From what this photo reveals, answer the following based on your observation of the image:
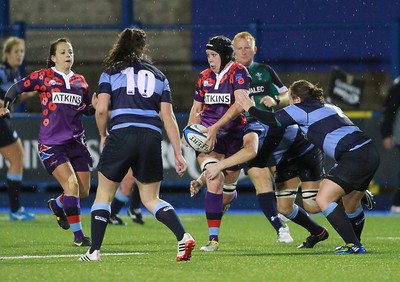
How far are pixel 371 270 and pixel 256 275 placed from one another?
961 mm

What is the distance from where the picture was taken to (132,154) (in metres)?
9.29

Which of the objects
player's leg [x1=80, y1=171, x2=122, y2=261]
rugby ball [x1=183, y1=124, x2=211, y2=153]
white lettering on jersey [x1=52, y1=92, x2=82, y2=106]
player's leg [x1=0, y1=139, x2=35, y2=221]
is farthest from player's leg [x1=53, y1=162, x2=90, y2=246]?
player's leg [x1=0, y1=139, x2=35, y2=221]

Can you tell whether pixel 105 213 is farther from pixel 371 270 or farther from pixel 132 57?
pixel 371 270

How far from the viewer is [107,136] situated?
9531 mm

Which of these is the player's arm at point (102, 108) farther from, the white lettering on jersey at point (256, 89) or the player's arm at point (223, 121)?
the white lettering on jersey at point (256, 89)

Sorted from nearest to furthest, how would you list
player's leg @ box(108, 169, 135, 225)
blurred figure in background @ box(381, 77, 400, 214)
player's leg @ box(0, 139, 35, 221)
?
1. player's leg @ box(108, 169, 135, 225)
2. player's leg @ box(0, 139, 35, 221)
3. blurred figure in background @ box(381, 77, 400, 214)

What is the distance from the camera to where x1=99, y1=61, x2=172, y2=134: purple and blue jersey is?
9367 millimetres

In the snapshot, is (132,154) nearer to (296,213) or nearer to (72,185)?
(72,185)

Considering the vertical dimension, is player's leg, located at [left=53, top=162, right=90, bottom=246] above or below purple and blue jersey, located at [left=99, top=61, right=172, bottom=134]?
below

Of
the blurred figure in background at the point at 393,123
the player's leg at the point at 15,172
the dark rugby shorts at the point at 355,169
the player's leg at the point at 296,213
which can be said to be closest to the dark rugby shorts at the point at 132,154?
the dark rugby shorts at the point at 355,169

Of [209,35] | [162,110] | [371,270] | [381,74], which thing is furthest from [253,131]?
[381,74]

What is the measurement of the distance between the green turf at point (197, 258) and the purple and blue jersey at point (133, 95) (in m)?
1.18

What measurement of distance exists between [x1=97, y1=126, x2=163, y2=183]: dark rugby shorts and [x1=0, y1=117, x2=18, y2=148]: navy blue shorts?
5436mm

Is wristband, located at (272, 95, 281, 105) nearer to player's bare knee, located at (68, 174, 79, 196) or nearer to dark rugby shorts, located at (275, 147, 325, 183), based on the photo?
dark rugby shorts, located at (275, 147, 325, 183)
